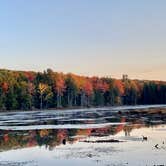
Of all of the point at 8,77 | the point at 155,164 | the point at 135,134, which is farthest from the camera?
the point at 8,77

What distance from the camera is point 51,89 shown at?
147 metres

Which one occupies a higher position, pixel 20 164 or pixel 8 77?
pixel 8 77

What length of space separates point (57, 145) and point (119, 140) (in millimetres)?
4771

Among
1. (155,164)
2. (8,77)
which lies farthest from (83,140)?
(8,77)

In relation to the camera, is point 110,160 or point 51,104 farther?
point 51,104

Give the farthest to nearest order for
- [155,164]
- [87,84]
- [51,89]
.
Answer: [87,84] < [51,89] < [155,164]

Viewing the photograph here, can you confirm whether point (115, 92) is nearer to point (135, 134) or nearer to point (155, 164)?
point (135, 134)

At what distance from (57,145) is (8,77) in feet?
313

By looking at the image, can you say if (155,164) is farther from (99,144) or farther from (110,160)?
(99,144)

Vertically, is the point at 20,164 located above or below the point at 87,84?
below

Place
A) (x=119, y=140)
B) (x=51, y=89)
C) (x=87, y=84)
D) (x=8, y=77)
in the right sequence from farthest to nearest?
1. (x=87, y=84)
2. (x=51, y=89)
3. (x=8, y=77)
4. (x=119, y=140)

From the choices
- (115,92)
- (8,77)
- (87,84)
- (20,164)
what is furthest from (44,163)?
(115,92)

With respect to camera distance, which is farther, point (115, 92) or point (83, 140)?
point (115, 92)

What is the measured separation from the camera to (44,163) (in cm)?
2769
